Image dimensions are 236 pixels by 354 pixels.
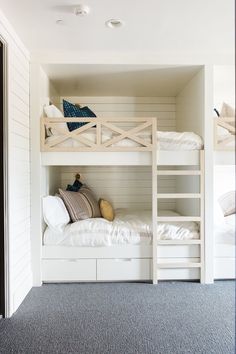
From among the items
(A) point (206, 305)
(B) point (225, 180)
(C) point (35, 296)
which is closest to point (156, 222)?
(A) point (206, 305)

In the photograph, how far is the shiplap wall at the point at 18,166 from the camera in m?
2.42

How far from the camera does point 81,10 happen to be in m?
2.18

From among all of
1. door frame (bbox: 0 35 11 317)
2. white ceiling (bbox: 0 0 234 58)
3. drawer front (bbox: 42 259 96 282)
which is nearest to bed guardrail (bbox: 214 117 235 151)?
white ceiling (bbox: 0 0 234 58)

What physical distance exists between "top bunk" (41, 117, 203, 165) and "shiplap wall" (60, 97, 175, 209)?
1.16 m

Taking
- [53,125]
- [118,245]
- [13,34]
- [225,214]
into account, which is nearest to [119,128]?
[53,125]

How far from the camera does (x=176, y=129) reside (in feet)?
13.7

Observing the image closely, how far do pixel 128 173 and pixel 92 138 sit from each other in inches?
51.2

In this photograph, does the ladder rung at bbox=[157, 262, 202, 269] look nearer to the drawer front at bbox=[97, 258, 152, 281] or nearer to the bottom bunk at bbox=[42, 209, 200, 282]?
the bottom bunk at bbox=[42, 209, 200, 282]

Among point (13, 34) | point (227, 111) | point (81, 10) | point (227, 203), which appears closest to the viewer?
point (81, 10)

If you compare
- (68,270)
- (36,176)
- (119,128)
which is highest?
(119,128)

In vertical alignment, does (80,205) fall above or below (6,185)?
below

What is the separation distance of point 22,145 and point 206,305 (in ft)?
6.93

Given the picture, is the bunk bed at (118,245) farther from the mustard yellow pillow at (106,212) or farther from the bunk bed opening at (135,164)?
the mustard yellow pillow at (106,212)

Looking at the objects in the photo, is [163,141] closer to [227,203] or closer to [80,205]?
[227,203]
